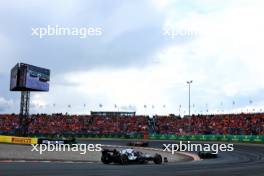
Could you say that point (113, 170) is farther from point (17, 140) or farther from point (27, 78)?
point (27, 78)

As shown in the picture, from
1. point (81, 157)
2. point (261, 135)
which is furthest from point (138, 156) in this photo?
point (261, 135)

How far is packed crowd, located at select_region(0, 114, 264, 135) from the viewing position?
2992 inches

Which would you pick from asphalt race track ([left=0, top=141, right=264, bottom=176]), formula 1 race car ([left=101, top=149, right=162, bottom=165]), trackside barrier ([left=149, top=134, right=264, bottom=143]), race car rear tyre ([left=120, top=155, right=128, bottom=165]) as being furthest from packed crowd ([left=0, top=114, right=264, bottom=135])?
asphalt race track ([left=0, top=141, right=264, bottom=176])

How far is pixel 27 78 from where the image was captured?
55.9 meters

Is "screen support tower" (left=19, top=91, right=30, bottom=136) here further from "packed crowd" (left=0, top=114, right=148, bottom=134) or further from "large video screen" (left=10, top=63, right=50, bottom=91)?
"packed crowd" (left=0, top=114, right=148, bottom=134)

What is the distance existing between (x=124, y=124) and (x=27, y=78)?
1446 inches

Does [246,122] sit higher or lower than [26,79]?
lower

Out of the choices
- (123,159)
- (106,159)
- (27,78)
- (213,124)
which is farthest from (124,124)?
(123,159)

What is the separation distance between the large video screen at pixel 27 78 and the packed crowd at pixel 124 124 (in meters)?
27.2

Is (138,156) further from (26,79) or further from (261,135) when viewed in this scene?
(261,135)

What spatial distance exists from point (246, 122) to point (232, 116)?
515 centimetres

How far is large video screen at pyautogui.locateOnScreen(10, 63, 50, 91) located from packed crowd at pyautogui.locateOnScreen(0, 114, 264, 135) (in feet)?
89.3

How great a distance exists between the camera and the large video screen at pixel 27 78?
183 feet

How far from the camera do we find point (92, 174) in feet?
58.0
